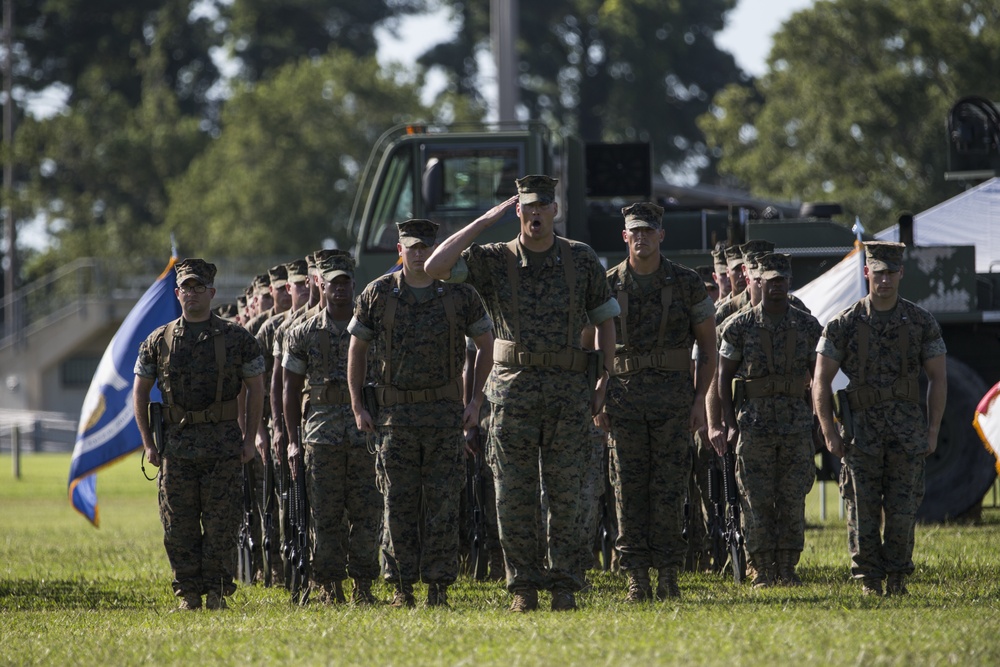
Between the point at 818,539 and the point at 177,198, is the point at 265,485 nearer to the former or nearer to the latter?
the point at 818,539

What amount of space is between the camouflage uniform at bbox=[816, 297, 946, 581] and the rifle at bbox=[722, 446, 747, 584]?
1.12 metres

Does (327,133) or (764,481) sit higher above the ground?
(327,133)

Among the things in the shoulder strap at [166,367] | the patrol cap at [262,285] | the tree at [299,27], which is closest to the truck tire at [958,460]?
the patrol cap at [262,285]

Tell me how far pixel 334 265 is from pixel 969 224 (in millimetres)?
7485

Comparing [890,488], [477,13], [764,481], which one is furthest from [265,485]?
[477,13]

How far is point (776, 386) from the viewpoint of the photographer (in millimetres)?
9312

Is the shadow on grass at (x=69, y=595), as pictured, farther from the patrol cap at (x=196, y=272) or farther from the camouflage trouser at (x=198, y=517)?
the patrol cap at (x=196, y=272)

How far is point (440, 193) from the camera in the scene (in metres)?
13.1

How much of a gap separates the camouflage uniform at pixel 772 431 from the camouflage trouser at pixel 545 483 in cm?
162

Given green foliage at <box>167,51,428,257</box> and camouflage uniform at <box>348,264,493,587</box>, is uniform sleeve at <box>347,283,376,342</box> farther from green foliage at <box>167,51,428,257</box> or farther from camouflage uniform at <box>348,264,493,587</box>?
green foliage at <box>167,51,428,257</box>

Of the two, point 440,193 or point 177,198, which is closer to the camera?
point 440,193

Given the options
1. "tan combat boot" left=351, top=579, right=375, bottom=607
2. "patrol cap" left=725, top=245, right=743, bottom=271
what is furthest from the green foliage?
"tan combat boot" left=351, top=579, right=375, bottom=607

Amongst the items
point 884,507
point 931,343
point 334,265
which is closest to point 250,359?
point 334,265

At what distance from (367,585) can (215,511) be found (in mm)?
934
